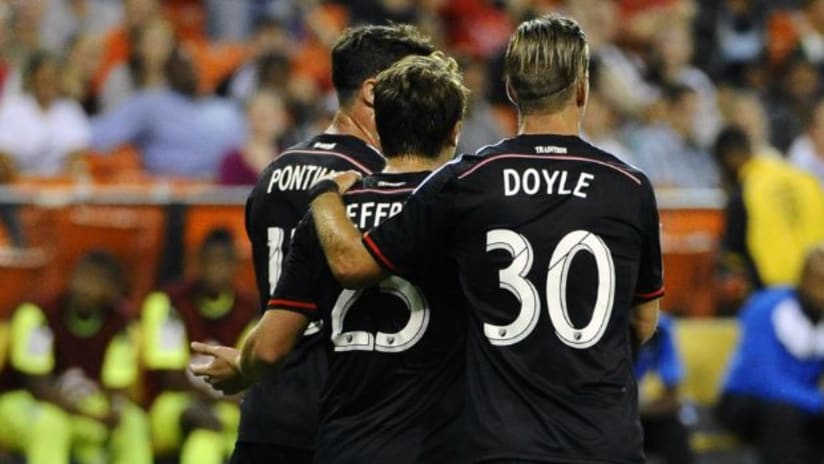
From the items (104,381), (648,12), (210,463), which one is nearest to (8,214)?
(104,381)

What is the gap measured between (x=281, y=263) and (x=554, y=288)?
1.00 meters

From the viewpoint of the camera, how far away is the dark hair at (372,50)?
525cm

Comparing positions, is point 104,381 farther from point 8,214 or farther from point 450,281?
point 450,281

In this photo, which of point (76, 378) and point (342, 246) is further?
point (76, 378)

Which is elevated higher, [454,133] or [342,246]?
[454,133]

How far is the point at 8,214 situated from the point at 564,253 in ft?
19.5

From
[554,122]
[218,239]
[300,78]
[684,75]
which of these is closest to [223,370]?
[554,122]

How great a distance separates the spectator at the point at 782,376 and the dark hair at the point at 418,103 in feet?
19.1

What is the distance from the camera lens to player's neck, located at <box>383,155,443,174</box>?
4.73 metres

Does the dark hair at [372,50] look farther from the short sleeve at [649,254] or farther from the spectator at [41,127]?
the spectator at [41,127]

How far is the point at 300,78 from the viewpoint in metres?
13.0

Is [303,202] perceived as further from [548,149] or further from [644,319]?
[644,319]

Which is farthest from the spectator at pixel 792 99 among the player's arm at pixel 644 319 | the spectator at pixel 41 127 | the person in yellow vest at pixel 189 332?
the player's arm at pixel 644 319

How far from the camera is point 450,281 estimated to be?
4.73 m
